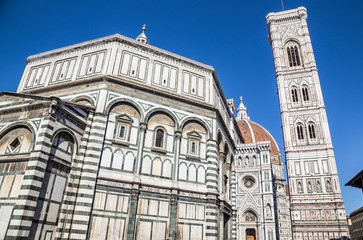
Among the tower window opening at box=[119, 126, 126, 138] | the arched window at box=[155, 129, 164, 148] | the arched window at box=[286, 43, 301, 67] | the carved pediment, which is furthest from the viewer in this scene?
the arched window at box=[286, 43, 301, 67]

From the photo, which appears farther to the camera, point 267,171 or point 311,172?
point 267,171

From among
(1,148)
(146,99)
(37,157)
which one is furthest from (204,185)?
(1,148)

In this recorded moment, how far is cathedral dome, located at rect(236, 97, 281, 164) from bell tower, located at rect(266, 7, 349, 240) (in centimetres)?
2782

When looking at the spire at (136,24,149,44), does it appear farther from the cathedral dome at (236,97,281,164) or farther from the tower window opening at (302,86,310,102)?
the cathedral dome at (236,97,281,164)

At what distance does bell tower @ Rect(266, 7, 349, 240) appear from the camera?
3747cm

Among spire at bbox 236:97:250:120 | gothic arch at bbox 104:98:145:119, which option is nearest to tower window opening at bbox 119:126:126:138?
gothic arch at bbox 104:98:145:119

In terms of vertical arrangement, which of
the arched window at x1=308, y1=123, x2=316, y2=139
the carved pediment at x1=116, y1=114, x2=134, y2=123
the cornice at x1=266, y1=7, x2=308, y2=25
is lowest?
the carved pediment at x1=116, y1=114, x2=134, y2=123

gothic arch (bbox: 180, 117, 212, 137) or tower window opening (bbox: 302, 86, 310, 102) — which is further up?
tower window opening (bbox: 302, 86, 310, 102)

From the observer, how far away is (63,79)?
59.0 ft

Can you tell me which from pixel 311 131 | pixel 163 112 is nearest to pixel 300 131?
pixel 311 131

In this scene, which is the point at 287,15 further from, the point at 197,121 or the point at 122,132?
the point at 122,132

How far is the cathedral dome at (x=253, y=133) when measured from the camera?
3103 inches

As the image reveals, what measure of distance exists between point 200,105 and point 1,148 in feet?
37.6

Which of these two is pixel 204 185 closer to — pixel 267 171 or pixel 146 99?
pixel 146 99
